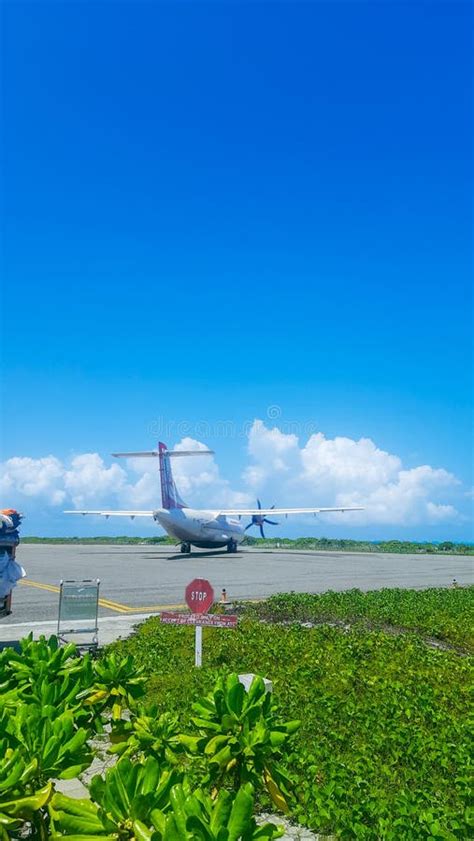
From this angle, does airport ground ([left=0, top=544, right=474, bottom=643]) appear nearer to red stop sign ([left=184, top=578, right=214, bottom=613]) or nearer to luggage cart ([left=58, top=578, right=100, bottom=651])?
luggage cart ([left=58, top=578, right=100, bottom=651])

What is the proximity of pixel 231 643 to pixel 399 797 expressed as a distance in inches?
270

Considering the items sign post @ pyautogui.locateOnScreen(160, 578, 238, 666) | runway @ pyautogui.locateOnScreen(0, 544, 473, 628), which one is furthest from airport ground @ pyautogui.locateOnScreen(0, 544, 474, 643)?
sign post @ pyautogui.locateOnScreen(160, 578, 238, 666)

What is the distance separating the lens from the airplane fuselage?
43562 mm

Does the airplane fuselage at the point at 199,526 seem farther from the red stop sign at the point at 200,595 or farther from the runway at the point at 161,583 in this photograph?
the red stop sign at the point at 200,595

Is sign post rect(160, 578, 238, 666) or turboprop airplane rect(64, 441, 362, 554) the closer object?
sign post rect(160, 578, 238, 666)

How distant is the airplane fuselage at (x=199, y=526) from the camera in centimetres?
4356

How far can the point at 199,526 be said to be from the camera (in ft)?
149

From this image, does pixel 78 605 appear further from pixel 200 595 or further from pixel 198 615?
pixel 198 615

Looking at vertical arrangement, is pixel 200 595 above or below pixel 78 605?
above

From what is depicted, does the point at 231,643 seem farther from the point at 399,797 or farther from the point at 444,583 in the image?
the point at 444,583

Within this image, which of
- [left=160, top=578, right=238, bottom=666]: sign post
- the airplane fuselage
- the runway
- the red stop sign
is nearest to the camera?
[left=160, top=578, right=238, bottom=666]: sign post

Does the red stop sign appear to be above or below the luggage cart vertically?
above

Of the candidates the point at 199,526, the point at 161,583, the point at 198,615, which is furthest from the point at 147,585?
the point at 199,526

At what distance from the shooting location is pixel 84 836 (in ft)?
7.04
